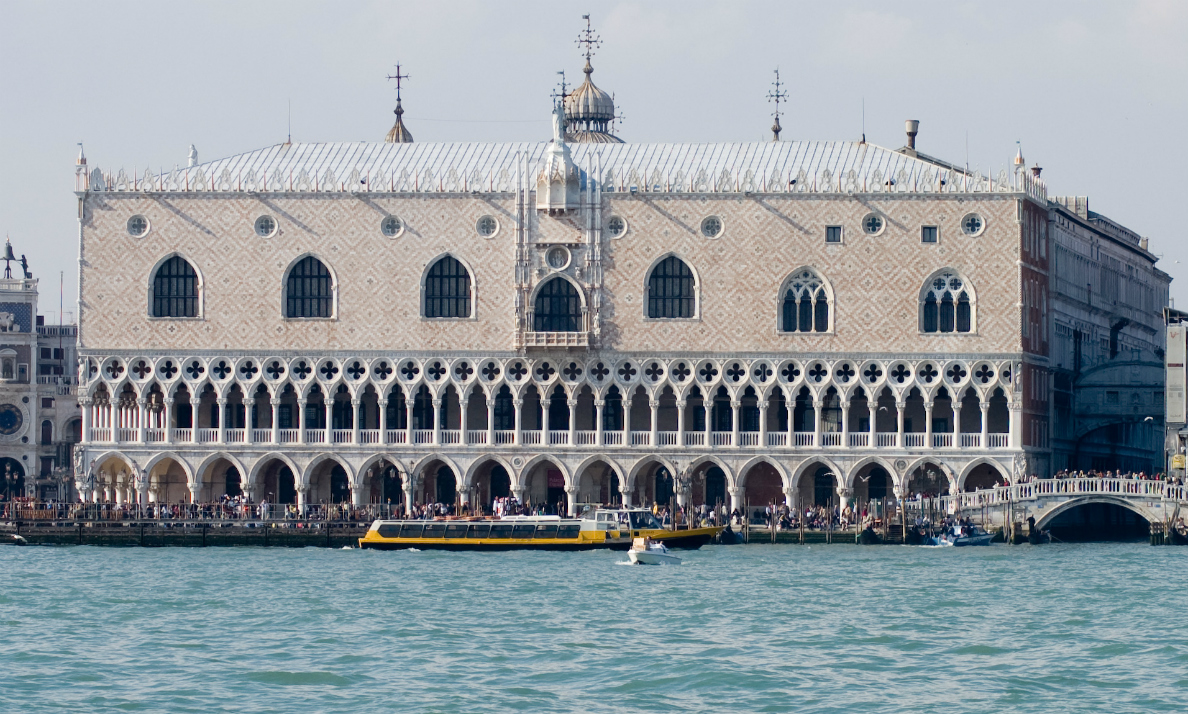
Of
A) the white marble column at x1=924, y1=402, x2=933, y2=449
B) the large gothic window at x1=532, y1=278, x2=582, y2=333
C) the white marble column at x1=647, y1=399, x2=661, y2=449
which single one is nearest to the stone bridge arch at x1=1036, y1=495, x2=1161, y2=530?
the white marble column at x1=924, y1=402, x2=933, y2=449

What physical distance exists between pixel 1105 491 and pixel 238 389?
26389 mm

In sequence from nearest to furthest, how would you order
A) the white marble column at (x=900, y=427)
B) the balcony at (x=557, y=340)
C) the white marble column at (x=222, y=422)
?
the white marble column at (x=900, y=427) < the balcony at (x=557, y=340) < the white marble column at (x=222, y=422)

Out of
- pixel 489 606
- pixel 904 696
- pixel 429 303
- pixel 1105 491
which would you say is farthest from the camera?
pixel 429 303

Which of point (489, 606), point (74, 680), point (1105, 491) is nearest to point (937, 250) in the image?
point (1105, 491)

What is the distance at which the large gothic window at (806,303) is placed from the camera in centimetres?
8112

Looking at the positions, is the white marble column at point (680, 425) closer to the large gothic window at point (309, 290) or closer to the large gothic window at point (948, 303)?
the large gothic window at point (948, 303)

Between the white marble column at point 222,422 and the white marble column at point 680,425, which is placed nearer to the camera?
the white marble column at point 680,425

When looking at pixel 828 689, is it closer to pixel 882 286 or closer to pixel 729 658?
pixel 729 658

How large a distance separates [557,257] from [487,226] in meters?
2.32

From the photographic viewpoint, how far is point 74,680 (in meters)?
44.2

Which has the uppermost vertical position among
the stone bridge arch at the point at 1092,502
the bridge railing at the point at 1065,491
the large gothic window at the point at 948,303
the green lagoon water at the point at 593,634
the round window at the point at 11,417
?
the large gothic window at the point at 948,303

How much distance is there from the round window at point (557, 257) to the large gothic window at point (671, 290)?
2567 mm

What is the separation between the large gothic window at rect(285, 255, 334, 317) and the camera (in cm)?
8294

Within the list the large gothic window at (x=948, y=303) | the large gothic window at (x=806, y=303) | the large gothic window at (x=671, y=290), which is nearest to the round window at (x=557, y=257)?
the large gothic window at (x=671, y=290)
